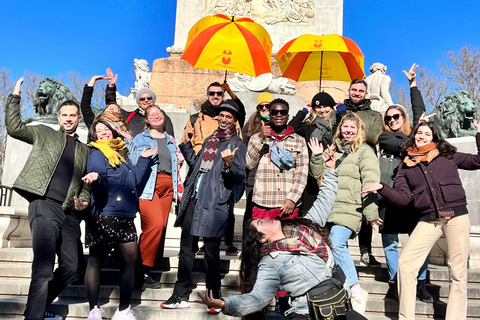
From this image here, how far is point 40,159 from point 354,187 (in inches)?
119

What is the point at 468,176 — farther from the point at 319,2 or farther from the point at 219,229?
the point at 319,2

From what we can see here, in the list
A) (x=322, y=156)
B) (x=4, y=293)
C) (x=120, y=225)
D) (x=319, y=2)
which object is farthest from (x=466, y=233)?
(x=319, y=2)

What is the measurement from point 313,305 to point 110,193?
7.39ft

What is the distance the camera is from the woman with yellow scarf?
4.45m

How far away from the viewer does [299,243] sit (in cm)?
338

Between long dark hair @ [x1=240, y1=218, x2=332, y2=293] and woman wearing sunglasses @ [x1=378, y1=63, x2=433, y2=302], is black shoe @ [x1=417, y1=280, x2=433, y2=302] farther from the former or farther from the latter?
long dark hair @ [x1=240, y1=218, x2=332, y2=293]

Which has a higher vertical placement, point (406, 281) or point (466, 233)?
point (466, 233)

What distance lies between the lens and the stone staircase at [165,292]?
4.86m

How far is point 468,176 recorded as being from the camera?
8586mm

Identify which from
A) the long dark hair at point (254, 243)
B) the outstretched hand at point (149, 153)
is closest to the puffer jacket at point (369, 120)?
the outstretched hand at point (149, 153)

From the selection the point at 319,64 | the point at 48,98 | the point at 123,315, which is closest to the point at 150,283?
the point at 123,315

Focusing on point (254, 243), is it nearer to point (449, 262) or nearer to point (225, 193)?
point (225, 193)

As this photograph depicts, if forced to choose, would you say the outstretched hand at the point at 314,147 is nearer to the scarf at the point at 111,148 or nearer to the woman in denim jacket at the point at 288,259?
the woman in denim jacket at the point at 288,259

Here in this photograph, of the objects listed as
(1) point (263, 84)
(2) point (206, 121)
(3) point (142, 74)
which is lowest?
(2) point (206, 121)
